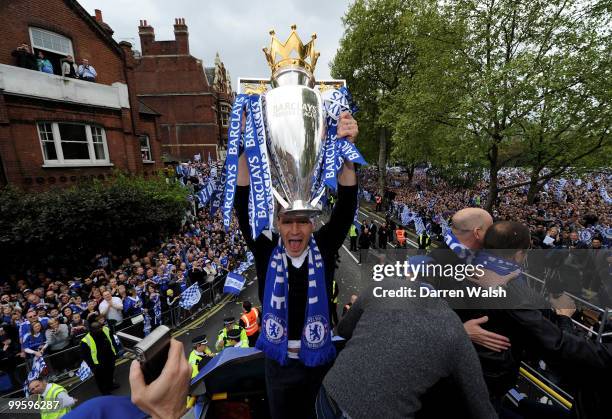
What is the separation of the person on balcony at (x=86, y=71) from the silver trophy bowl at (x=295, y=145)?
14913 mm

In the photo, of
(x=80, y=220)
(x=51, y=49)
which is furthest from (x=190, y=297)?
(x=51, y=49)

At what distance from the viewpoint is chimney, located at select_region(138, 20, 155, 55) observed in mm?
31047

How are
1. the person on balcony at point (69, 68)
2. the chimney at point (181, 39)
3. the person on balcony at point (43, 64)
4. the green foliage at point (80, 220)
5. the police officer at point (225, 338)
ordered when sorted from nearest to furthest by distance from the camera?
the police officer at point (225, 338) < the green foliage at point (80, 220) < the person on balcony at point (43, 64) < the person on balcony at point (69, 68) < the chimney at point (181, 39)

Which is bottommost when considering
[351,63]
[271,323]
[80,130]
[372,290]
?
[271,323]

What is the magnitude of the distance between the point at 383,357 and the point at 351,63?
2599 centimetres

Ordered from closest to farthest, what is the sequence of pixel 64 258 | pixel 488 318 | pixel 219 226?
pixel 488 318 → pixel 64 258 → pixel 219 226

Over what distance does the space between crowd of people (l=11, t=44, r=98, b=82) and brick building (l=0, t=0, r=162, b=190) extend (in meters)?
0.14

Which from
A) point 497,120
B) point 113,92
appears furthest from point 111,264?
point 497,120

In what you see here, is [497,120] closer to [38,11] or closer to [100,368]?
[100,368]

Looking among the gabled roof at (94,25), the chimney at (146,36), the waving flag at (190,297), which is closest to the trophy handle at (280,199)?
the waving flag at (190,297)

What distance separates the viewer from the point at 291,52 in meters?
1.93

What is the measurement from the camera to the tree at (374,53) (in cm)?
2070

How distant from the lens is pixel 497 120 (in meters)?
11.6

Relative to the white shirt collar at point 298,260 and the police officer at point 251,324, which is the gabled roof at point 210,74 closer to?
the police officer at point 251,324
